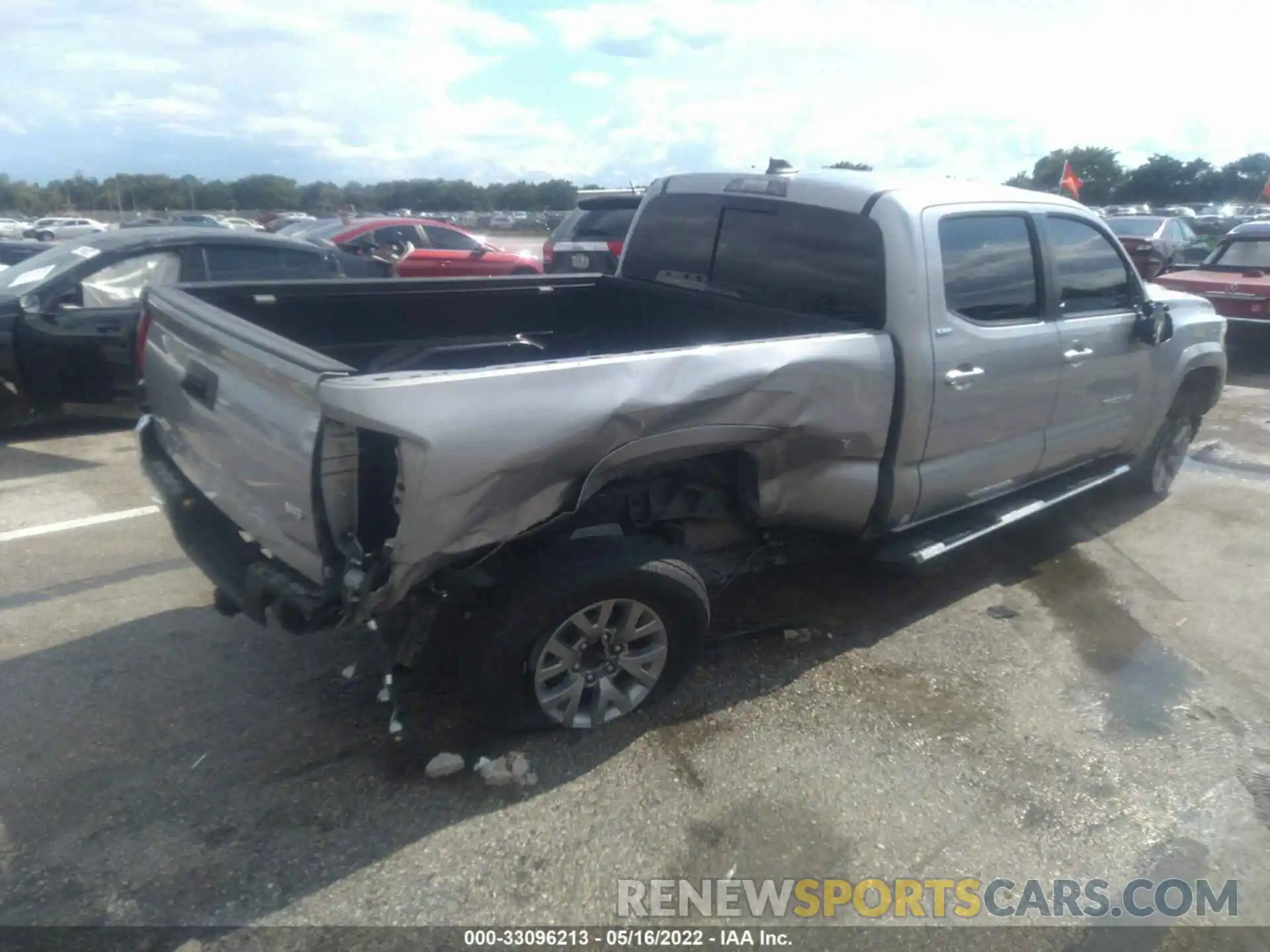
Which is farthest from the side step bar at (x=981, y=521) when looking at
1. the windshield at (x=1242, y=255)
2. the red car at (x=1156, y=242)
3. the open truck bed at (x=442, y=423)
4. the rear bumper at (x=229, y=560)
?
the red car at (x=1156, y=242)

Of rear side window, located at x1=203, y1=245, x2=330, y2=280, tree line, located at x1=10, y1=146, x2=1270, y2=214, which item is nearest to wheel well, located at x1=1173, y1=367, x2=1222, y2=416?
rear side window, located at x1=203, y1=245, x2=330, y2=280

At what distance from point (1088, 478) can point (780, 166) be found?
99.1 inches

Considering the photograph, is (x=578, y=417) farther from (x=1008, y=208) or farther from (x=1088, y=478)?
(x=1088, y=478)

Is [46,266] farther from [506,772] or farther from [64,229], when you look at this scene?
[64,229]

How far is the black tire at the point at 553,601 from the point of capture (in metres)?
3.23

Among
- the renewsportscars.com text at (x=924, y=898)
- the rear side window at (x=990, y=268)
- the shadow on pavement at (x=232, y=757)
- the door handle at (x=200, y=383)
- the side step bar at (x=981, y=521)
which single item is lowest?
the renewsportscars.com text at (x=924, y=898)

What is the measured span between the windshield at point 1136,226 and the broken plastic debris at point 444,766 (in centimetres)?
1662

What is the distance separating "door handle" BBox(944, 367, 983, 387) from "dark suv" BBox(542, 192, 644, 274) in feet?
24.0

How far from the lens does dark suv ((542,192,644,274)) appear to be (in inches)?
441

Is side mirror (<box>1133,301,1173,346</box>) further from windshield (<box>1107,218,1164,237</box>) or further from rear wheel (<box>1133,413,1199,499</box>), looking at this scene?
windshield (<box>1107,218,1164,237</box>)

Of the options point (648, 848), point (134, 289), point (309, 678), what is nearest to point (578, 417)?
point (648, 848)

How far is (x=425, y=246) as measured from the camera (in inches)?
575

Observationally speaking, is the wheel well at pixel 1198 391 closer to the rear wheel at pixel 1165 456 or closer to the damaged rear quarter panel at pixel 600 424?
the rear wheel at pixel 1165 456

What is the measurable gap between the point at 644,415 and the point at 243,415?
4.31 ft
